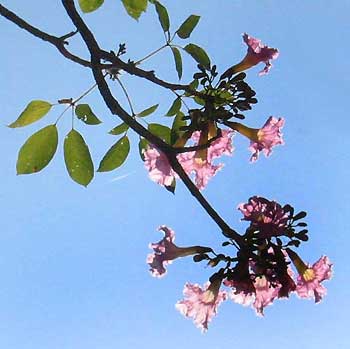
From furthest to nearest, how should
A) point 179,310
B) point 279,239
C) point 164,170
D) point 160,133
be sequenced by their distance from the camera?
point 160,133
point 179,310
point 164,170
point 279,239

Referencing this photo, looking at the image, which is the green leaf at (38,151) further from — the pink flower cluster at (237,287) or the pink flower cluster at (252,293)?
the pink flower cluster at (252,293)

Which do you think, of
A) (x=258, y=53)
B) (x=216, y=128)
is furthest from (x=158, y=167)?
(x=258, y=53)

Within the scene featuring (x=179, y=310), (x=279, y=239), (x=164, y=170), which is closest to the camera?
(x=279, y=239)

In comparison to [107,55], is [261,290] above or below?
below

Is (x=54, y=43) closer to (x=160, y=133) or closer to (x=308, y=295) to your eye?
(x=160, y=133)

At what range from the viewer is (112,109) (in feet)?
8.14

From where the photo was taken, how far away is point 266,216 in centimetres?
239

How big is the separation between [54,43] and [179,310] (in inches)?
45.1

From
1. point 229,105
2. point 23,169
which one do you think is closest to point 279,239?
point 229,105

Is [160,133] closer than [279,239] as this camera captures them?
No

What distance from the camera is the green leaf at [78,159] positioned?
2762mm

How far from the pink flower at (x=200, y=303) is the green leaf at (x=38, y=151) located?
759 millimetres

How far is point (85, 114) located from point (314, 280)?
3.79 feet

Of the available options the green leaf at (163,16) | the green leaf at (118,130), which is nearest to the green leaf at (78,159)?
the green leaf at (118,130)
